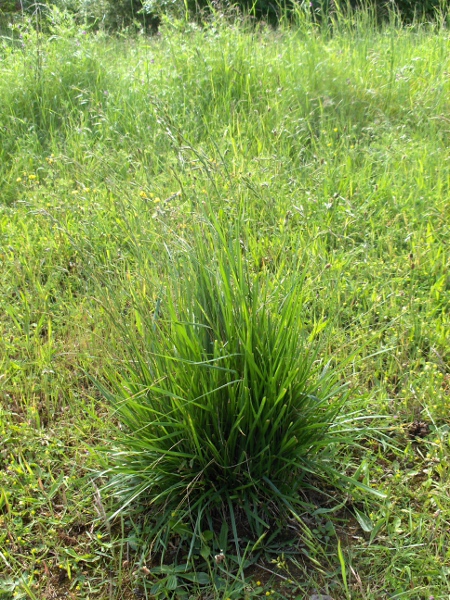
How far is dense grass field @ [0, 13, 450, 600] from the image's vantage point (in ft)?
6.28

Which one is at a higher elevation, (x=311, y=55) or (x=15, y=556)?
(x=311, y=55)

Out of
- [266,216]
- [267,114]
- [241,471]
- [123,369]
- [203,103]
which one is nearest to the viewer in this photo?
[241,471]

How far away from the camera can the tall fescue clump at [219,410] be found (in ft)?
6.18

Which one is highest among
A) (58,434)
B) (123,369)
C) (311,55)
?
(311,55)

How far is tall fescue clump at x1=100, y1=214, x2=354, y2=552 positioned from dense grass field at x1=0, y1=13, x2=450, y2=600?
0.09 metres

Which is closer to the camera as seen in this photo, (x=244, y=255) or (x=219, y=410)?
(x=219, y=410)

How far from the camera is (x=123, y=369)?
2.24 meters

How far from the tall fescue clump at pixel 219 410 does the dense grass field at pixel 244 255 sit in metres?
0.09

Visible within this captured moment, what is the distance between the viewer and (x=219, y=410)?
1940 mm

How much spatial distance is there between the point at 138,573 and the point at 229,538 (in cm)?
A: 31

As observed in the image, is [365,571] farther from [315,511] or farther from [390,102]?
[390,102]

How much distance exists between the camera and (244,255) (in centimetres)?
299

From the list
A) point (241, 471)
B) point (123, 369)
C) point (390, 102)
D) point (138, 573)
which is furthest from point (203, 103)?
point (138, 573)

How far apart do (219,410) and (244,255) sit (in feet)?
3.97
